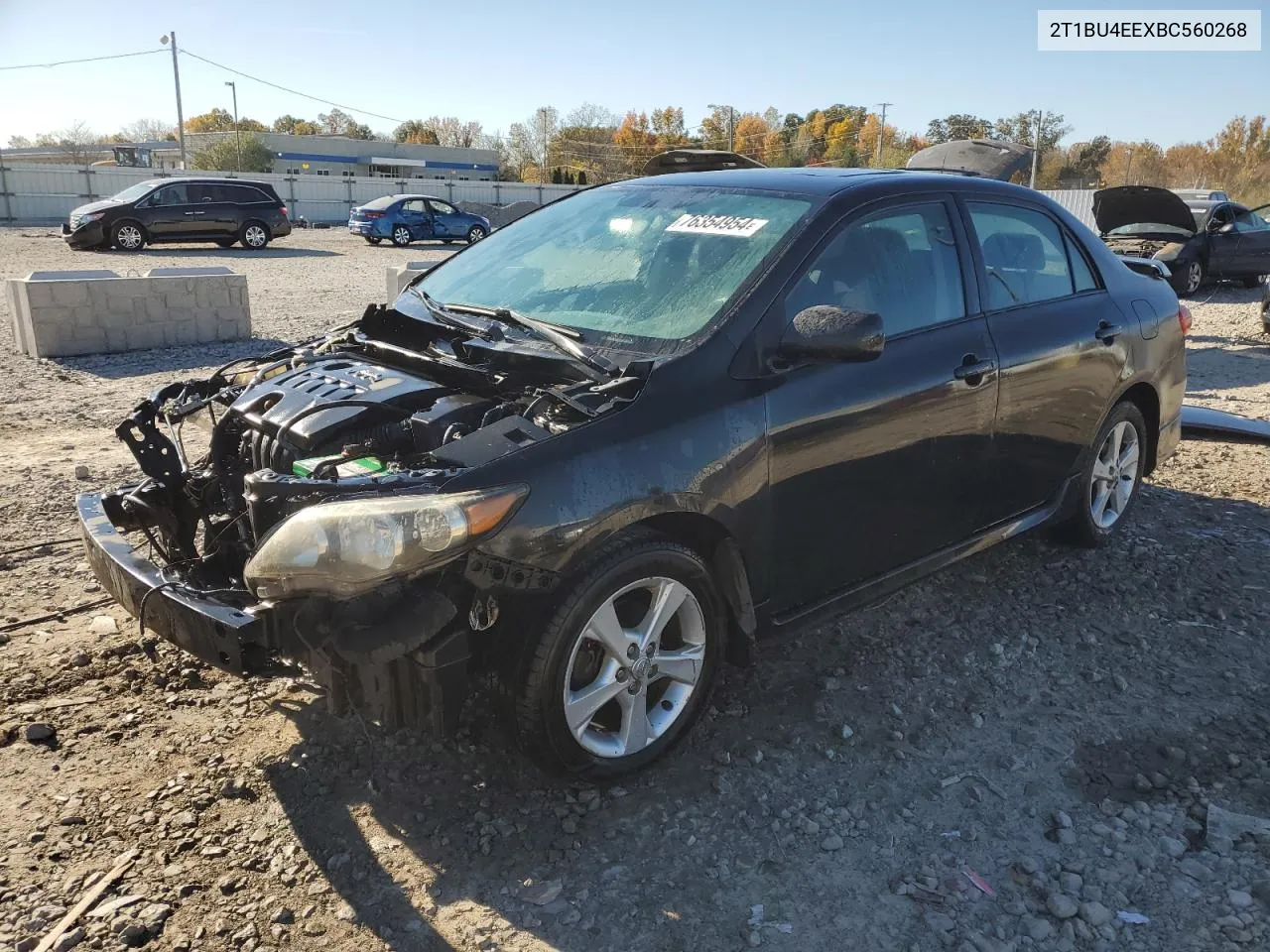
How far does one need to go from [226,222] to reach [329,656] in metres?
23.7

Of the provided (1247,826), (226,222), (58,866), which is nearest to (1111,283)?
(1247,826)

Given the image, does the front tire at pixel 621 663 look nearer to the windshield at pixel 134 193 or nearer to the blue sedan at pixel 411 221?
the windshield at pixel 134 193

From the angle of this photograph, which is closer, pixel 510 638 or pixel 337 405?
pixel 510 638

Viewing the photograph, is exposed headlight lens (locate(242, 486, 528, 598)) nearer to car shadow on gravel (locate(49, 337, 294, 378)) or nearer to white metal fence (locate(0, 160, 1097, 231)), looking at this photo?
car shadow on gravel (locate(49, 337, 294, 378))

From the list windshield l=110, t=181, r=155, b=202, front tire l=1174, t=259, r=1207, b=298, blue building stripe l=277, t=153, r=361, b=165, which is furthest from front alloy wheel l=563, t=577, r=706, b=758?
blue building stripe l=277, t=153, r=361, b=165

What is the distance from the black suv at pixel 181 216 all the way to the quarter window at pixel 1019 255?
22.0 metres

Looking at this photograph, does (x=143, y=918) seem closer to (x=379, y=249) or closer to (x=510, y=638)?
(x=510, y=638)

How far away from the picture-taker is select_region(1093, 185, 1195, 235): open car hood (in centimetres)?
1490

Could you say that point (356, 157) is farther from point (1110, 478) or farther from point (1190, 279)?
point (1110, 478)

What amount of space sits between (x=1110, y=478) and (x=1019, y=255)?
1.42 meters

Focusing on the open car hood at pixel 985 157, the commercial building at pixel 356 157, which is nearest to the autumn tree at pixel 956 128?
the commercial building at pixel 356 157

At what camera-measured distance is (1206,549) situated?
5.15 meters

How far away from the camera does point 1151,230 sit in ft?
53.7

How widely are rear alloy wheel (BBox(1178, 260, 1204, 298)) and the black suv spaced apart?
1991 cm
